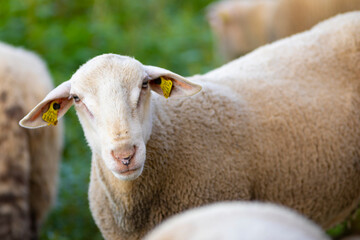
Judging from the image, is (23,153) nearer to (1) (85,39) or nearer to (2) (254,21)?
(1) (85,39)

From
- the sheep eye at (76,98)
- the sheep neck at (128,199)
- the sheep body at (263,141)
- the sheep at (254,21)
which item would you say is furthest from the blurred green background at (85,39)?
the sheep eye at (76,98)

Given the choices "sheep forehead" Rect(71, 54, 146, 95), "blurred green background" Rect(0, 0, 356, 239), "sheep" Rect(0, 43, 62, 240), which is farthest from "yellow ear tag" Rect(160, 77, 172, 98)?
"blurred green background" Rect(0, 0, 356, 239)

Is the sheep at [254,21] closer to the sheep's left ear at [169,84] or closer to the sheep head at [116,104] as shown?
the sheep's left ear at [169,84]

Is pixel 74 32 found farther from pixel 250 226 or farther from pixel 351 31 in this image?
pixel 250 226

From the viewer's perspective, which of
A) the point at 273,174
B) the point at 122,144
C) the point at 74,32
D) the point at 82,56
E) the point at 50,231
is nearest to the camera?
the point at 122,144

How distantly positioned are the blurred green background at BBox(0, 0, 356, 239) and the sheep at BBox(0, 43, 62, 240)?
27.3 inches

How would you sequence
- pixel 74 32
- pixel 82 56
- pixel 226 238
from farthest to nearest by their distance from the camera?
pixel 74 32, pixel 82 56, pixel 226 238

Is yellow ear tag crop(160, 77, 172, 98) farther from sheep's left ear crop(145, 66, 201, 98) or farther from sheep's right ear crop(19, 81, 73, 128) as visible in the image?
sheep's right ear crop(19, 81, 73, 128)

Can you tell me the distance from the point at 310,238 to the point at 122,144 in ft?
4.01

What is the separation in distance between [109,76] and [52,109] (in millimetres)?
444

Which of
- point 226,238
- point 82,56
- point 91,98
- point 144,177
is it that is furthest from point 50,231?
point 226,238

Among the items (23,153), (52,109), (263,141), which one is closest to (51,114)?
(52,109)

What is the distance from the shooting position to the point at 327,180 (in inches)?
151

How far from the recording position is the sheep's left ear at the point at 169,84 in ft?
10.9
